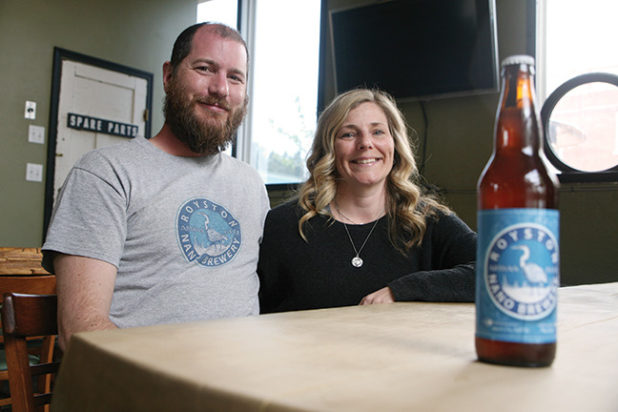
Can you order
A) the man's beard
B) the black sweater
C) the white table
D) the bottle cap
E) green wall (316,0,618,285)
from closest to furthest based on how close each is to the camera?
1. the white table
2. the bottle cap
3. the man's beard
4. the black sweater
5. green wall (316,0,618,285)

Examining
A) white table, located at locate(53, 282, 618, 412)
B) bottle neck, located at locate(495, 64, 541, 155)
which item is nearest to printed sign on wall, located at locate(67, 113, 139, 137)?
white table, located at locate(53, 282, 618, 412)

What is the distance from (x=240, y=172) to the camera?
1.54m

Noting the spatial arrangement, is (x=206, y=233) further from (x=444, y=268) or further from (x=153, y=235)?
(x=444, y=268)

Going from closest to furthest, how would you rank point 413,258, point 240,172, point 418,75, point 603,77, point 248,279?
point 248,279 < point 240,172 < point 413,258 < point 603,77 < point 418,75

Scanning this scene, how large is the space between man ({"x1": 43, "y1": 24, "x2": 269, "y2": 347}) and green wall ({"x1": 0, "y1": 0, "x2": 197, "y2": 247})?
3.32 m

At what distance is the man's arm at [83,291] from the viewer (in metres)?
1.09

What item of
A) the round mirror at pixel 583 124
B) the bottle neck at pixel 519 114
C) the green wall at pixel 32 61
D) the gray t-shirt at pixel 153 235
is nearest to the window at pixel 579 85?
the round mirror at pixel 583 124

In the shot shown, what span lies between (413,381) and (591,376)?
0.18 meters

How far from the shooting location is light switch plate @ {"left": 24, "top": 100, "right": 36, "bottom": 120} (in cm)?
434

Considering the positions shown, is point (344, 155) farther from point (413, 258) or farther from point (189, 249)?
point (189, 249)

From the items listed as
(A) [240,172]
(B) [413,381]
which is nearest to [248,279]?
(A) [240,172]

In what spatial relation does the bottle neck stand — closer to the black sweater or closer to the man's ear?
the black sweater

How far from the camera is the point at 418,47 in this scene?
3934mm

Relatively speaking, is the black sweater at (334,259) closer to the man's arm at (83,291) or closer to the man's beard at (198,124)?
the man's beard at (198,124)
